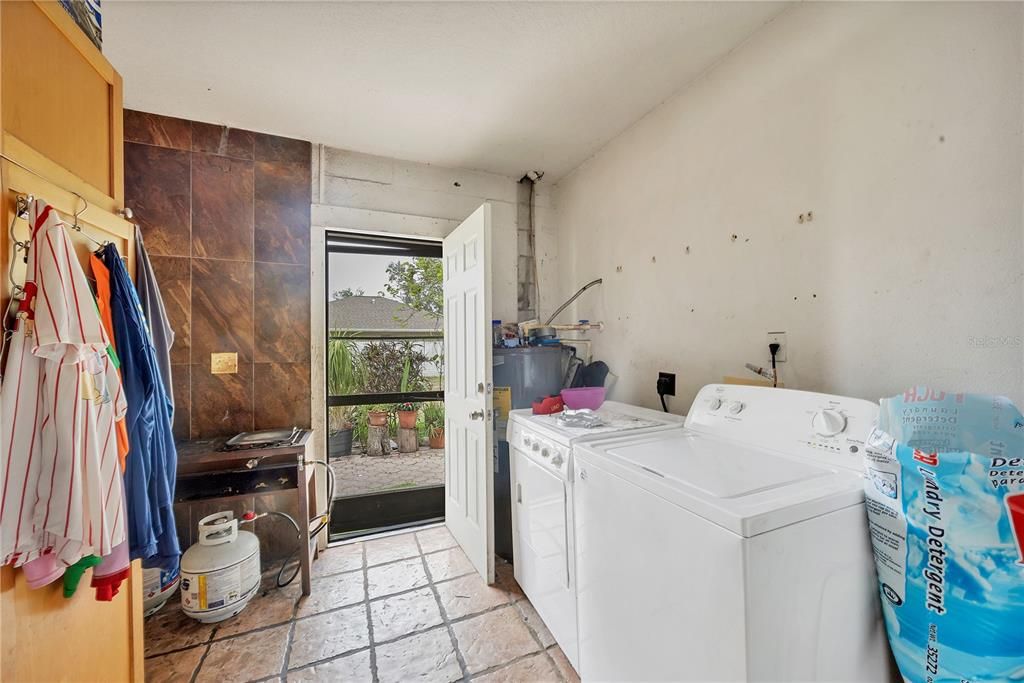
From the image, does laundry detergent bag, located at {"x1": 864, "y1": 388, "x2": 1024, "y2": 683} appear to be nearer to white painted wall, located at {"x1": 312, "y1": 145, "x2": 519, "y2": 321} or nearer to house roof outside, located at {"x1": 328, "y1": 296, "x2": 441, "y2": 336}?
white painted wall, located at {"x1": 312, "y1": 145, "x2": 519, "y2": 321}

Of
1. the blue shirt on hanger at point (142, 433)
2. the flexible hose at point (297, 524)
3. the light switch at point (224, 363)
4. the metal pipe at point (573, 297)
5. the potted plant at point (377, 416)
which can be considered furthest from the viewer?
the potted plant at point (377, 416)

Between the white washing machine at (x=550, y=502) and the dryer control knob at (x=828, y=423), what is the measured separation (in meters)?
0.51

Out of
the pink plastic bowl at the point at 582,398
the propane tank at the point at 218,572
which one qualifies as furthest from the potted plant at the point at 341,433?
the pink plastic bowl at the point at 582,398

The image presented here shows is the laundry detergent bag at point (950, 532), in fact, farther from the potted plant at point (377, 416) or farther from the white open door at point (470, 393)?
the potted plant at point (377, 416)

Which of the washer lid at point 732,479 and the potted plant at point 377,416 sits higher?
the washer lid at point 732,479

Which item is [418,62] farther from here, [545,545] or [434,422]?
[434,422]

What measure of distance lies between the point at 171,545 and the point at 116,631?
0.28m

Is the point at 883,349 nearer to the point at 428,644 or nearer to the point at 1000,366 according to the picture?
the point at 1000,366

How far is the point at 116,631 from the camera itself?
1.20m

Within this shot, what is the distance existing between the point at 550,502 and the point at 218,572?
1546 mm

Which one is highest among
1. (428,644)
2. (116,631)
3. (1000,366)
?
(1000,366)

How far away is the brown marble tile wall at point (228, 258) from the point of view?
6.93 feet

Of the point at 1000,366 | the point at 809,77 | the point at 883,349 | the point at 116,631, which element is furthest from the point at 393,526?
the point at 809,77

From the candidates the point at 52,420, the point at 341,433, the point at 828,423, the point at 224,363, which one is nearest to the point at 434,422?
the point at 341,433
